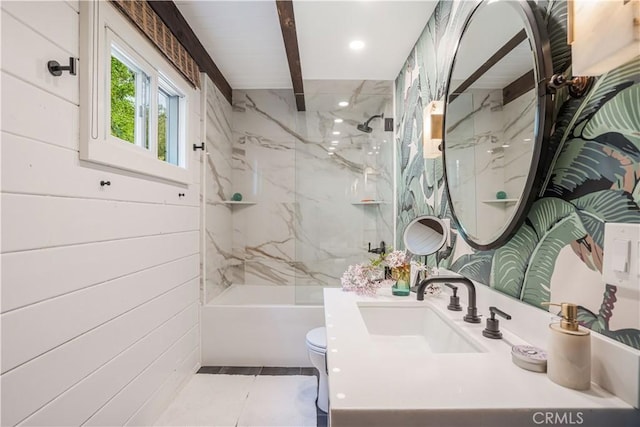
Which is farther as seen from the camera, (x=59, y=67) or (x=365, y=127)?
(x=365, y=127)

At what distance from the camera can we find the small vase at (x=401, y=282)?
164cm

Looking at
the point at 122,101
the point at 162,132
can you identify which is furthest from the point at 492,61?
the point at 162,132

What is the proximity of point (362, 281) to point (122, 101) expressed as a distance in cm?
154

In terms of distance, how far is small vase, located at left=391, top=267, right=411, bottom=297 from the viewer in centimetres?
164

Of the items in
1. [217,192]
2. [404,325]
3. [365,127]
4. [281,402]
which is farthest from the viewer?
[365,127]

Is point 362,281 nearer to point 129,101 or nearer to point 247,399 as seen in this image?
point 247,399

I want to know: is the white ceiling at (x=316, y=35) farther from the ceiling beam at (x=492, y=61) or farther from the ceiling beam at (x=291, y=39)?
the ceiling beam at (x=492, y=61)

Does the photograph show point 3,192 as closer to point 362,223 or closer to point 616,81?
point 616,81

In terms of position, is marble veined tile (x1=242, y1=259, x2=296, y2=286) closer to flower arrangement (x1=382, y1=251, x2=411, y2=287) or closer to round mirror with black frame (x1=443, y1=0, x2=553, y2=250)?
flower arrangement (x1=382, y1=251, x2=411, y2=287)

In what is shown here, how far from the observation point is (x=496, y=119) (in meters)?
1.17

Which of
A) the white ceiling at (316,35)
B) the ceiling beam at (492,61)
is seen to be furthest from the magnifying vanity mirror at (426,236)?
the white ceiling at (316,35)

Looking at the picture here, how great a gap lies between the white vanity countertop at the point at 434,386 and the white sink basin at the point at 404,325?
380 millimetres

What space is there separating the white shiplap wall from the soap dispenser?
150 centimetres

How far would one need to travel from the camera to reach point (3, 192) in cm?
97
